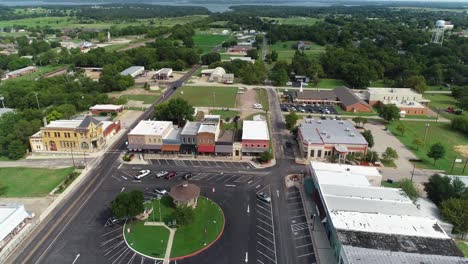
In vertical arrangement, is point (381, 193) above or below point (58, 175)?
above

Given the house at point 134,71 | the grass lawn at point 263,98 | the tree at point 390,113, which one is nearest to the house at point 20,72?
the house at point 134,71

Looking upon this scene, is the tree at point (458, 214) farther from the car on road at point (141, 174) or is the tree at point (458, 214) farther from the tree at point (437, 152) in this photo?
the car on road at point (141, 174)

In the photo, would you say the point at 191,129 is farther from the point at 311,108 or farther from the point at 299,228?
the point at 311,108

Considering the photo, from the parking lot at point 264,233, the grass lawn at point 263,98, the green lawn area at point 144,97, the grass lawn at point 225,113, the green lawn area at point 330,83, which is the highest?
the green lawn area at point 330,83

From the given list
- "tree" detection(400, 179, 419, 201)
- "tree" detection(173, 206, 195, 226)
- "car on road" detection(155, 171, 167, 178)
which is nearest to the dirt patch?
"tree" detection(400, 179, 419, 201)

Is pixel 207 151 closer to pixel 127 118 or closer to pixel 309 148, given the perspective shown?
pixel 309 148

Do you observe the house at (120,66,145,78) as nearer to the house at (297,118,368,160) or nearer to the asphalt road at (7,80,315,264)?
the asphalt road at (7,80,315,264)

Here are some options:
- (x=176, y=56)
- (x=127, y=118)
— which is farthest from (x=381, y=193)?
(x=176, y=56)
